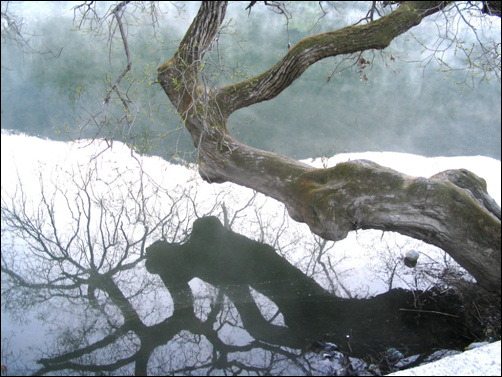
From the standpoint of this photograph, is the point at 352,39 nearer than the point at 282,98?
Yes

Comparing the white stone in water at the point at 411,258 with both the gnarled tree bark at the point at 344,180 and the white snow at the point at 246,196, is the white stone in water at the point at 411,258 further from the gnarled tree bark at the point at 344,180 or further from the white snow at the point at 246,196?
the gnarled tree bark at the point at 344,180

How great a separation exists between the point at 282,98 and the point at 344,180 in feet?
12.4

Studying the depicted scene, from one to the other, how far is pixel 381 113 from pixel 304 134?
137cm

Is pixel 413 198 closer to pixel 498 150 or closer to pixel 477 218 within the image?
pixel 477 218

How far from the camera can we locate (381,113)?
6.39 m

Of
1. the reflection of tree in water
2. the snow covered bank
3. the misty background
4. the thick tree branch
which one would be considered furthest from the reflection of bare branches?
the snow covered bank

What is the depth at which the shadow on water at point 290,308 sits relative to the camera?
2.91m

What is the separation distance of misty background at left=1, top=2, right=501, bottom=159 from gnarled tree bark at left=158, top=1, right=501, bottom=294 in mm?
1330

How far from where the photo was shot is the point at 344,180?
3049 millimetres

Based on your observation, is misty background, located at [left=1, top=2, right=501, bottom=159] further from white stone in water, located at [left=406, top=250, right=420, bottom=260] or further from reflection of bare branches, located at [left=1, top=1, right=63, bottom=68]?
white stone in water, located at [left=406, top=250, right=420, bottom=260]

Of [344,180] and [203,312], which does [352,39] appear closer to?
[344,180]

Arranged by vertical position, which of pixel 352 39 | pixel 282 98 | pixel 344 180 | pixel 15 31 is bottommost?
pixel 344 180

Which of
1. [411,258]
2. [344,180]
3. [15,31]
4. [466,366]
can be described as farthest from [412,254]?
[15,31]

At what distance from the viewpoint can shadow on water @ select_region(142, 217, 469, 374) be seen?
9.54ft
